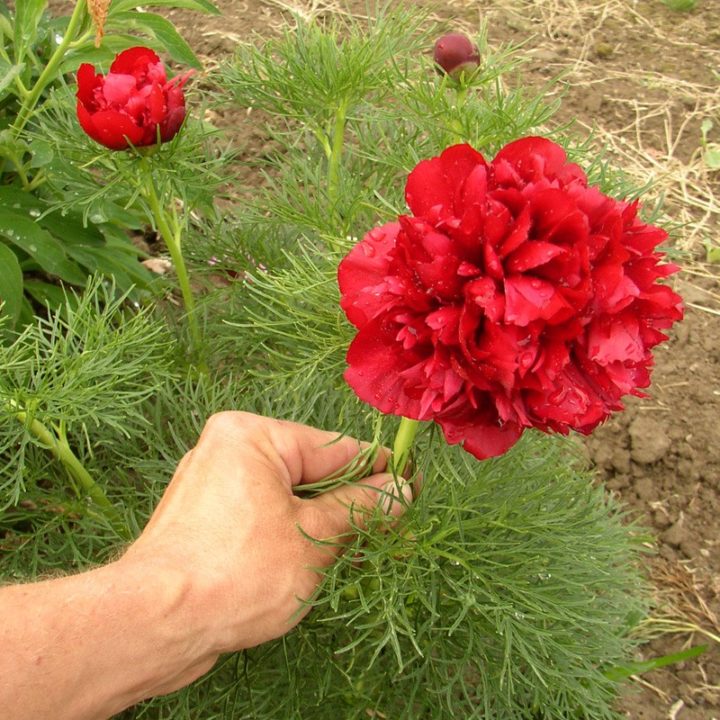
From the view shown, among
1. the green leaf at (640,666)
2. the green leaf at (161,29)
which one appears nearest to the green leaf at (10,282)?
the green leaf at (161,29)

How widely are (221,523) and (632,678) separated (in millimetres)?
1070

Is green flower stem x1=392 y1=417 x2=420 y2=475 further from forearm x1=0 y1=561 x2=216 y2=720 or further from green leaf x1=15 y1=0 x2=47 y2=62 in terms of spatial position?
green leaf x1=15 y1=0 x2=47 y2=62

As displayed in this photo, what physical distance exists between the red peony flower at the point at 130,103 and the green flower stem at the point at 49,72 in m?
0.23

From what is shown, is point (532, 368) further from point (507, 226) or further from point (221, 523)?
point (221, 523)

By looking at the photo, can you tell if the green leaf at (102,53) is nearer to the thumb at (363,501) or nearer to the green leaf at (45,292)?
the green leaf at (45,292)

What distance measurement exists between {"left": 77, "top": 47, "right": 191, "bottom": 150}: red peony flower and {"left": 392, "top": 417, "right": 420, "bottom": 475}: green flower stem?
54cm

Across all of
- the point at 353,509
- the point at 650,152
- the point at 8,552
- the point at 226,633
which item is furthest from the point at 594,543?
the point at 650,152

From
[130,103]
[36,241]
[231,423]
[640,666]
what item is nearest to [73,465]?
[231,423]

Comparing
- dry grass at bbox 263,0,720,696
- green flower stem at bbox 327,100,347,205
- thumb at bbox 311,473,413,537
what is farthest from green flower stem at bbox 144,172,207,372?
dry grass at bbox 263,0,720,696

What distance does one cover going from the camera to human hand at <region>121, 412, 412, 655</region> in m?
0.87

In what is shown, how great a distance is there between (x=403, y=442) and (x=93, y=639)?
37 centimetres

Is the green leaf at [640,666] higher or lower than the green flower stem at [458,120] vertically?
lower

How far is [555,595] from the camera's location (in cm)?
117

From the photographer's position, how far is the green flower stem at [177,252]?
50.4 inches
